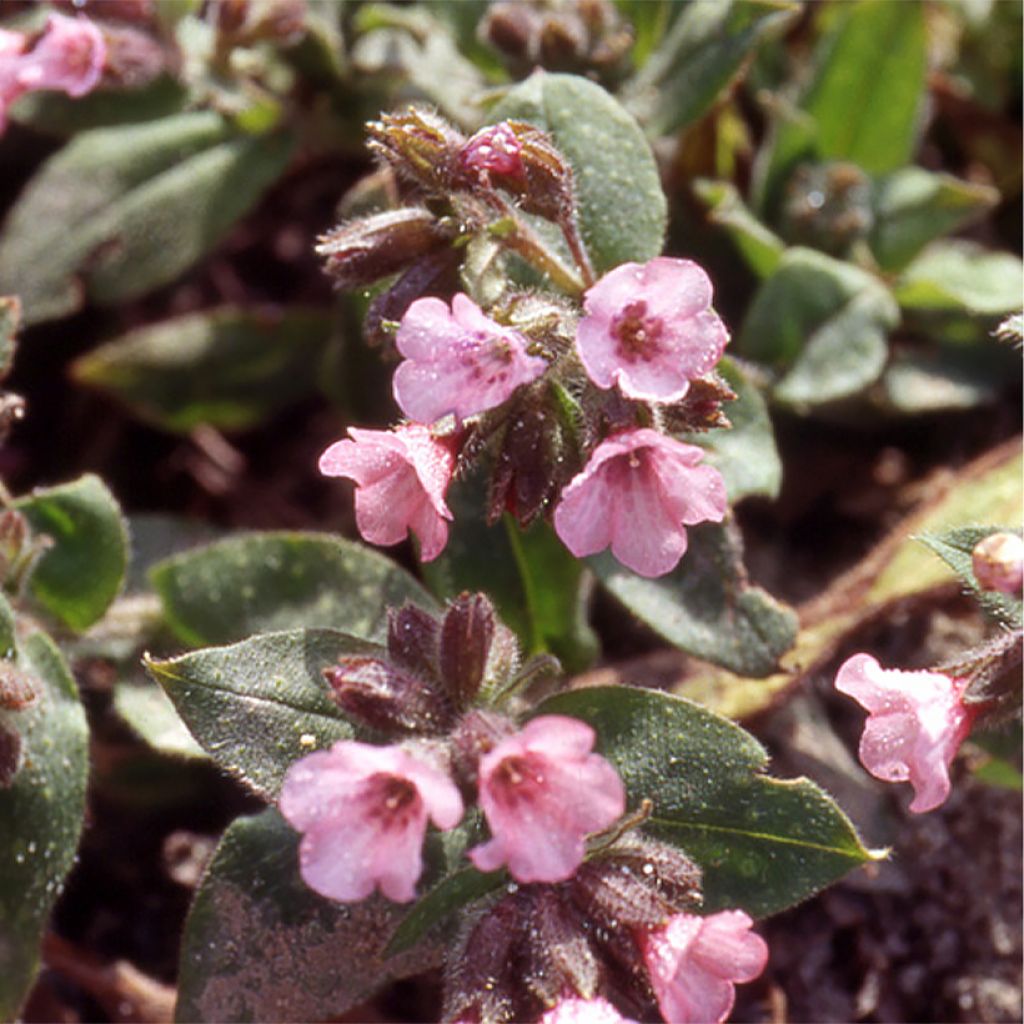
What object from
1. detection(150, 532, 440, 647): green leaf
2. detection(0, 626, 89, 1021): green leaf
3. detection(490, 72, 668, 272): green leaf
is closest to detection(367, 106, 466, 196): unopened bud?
detection(490, 72, 668, 272): green leaf

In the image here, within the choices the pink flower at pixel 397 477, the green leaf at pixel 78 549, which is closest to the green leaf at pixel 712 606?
the pink flower at pixel 397 477

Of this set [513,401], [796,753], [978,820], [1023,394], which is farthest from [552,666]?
[1023,394]

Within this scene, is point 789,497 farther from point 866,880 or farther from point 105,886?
point 105,886

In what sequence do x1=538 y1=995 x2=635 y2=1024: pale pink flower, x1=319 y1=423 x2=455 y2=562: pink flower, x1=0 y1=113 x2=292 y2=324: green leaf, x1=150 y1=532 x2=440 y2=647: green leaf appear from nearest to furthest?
x1=538 y1=995 x2=635 y2=1024: pale pink flower → x1=319 y1=423 x2=455 y2=562: pink flower → x1=150 y1=532 x2=440 y2=647: green leaf → x1=0 y1=113 x2=292 y2=324: green leaf

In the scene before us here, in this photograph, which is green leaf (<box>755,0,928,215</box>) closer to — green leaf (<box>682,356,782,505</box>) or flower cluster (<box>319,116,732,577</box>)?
green leaf (<box>682,356,782,505</box>)

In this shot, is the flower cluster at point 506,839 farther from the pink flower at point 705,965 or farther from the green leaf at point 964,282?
the green leaf at point 964,282

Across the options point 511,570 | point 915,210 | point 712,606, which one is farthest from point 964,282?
point 511,570
